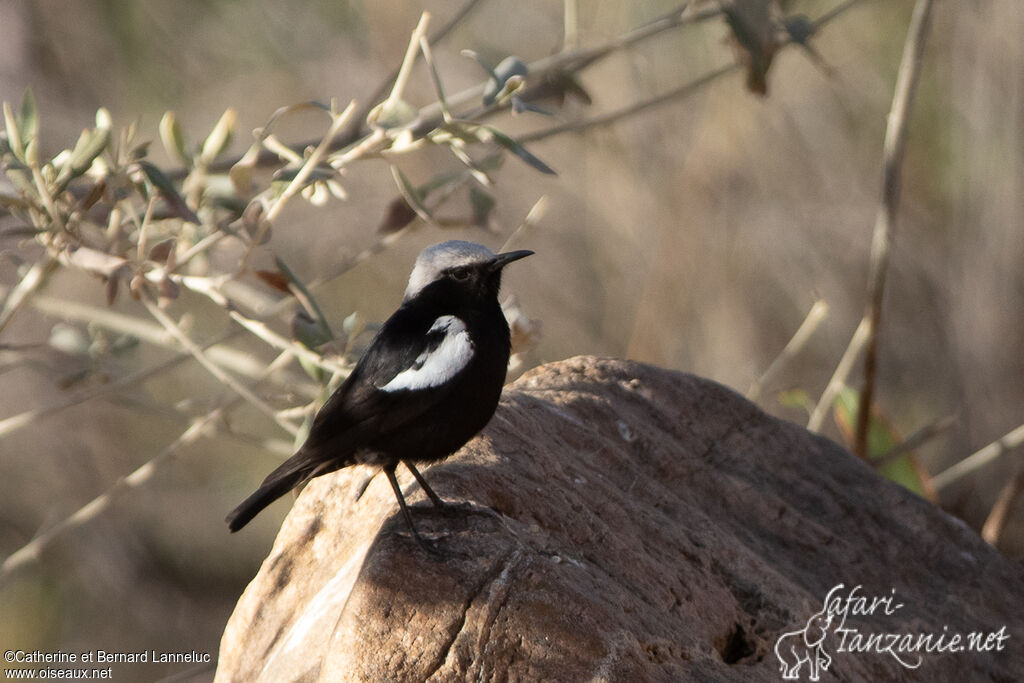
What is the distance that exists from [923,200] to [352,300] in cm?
466

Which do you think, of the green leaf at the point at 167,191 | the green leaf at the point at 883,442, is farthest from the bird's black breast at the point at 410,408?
the green leaf at the point at 883,442

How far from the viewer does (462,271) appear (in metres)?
3.52

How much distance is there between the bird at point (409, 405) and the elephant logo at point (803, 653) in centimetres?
115

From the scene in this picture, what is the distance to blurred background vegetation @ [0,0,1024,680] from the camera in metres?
6.88

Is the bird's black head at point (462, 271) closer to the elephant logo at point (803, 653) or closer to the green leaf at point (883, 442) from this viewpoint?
the elephant logo at point (803, 653)

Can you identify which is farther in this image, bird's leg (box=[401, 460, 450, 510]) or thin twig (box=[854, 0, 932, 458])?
thin twig (box=[854, 0, 932, 458])

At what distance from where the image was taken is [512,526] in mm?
A: 2982

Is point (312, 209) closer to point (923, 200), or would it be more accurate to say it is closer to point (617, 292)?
point (617, 292)

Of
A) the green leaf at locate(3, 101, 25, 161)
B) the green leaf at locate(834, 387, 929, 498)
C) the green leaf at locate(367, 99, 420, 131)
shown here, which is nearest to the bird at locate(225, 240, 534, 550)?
the green leaf at locate(367, 99, 420, 131)

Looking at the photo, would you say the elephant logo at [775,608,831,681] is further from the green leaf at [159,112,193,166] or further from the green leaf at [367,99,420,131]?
the green leaf at [159,112,193,166]

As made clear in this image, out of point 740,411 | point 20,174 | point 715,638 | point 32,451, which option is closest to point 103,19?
point 32,451

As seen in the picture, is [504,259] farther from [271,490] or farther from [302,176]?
[271,490]

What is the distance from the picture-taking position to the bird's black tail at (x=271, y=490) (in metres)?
3.08

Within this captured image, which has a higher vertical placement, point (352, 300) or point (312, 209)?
point (312, 209)
